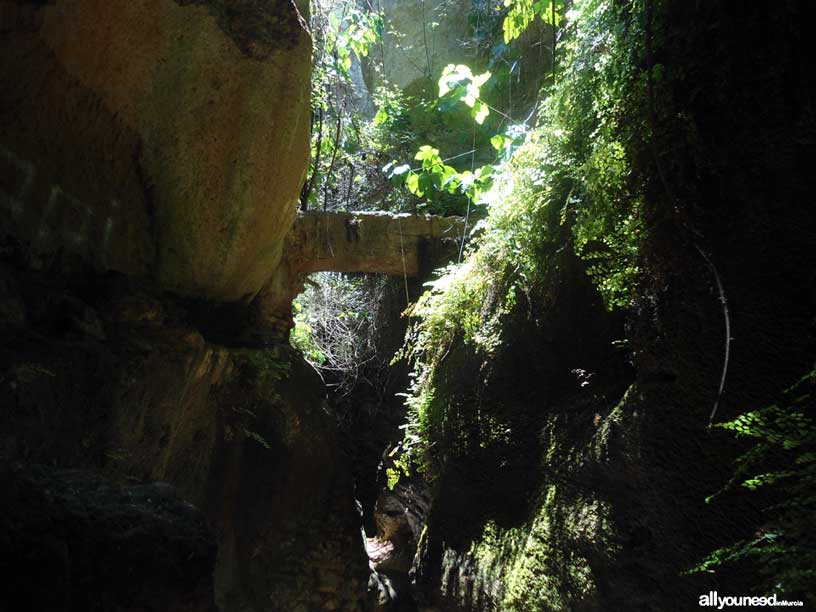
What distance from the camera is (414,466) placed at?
4.57 metres

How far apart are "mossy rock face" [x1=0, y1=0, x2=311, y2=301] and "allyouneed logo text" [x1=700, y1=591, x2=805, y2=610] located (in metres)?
2.94

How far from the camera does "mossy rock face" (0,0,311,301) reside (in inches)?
107

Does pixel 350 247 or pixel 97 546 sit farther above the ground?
pixel 350 247

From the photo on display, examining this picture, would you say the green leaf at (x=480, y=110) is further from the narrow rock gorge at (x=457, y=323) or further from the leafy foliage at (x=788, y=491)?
the leafy foliage at (x=788, y=491)

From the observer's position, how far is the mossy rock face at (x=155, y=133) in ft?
8.95

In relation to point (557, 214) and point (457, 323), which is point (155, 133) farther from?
point (557, 214)

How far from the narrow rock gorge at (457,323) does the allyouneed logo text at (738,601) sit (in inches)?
0.7

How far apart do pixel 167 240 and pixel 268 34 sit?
1390 mm

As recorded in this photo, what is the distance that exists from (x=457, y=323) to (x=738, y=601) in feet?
8.17

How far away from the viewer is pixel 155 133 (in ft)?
11.2

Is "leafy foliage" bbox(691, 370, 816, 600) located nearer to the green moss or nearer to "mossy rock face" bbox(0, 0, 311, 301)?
the green moss

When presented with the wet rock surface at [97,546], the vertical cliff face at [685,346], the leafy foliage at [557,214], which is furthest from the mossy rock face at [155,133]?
the vertical cliff face at [685,346]

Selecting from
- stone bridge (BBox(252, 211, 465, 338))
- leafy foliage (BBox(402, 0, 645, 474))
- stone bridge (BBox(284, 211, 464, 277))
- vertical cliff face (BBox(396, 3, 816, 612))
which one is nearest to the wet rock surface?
vertical cliff face (BBox(396, 3, 816, 612))

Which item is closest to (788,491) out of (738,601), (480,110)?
(738,601)
